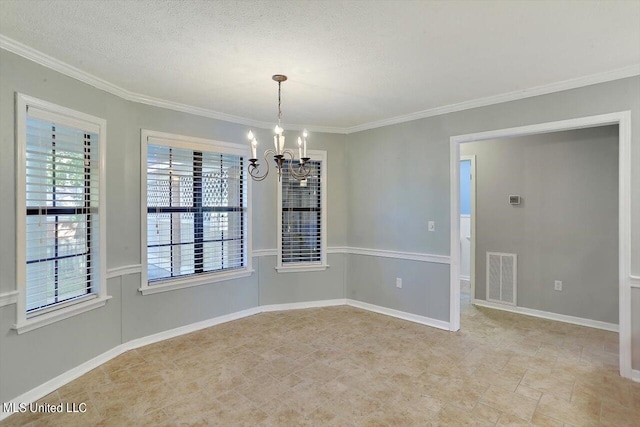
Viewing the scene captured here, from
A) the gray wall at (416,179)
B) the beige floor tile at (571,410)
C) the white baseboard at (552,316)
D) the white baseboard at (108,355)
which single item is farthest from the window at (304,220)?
the beige floor tile at (571,410)

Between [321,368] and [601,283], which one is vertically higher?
[601,283]

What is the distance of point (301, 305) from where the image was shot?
469cm

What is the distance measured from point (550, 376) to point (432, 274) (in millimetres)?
1495

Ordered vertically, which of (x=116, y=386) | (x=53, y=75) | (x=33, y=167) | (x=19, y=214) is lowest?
(x=116, y=386)

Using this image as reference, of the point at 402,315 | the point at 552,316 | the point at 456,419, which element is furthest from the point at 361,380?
the point at 552,316

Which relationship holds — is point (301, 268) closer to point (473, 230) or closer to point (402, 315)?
point (402, 315)

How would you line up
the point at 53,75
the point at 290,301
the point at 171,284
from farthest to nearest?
the point at 290,301
the point at 171,284
the point at 53,75

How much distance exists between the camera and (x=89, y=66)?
2.70 m

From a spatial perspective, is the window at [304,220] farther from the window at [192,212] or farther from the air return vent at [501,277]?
the air return vent at [501,277]

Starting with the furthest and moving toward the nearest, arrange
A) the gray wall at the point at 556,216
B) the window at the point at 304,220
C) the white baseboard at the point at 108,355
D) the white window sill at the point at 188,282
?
the window at the point at 304,220 → the gray wall at the point at 556,216 → the white window sill at the point at 188,282 → the white baseboard at the point at 108,355

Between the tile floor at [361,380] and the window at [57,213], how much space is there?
707mm

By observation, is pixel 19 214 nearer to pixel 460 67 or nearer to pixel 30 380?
pixel 30 380

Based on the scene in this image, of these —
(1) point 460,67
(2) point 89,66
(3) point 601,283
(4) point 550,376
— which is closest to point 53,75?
(2) point 89,66

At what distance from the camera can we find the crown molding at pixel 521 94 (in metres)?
2.78
